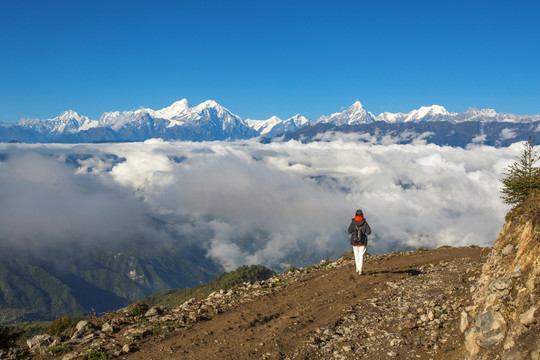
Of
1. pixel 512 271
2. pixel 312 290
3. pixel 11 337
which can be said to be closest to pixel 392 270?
pixel 312 290

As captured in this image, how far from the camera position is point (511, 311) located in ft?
32.0

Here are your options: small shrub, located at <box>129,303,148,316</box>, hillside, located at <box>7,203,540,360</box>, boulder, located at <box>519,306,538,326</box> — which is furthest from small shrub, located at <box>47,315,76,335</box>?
boulder, located at <box>519,306,538,326</box>

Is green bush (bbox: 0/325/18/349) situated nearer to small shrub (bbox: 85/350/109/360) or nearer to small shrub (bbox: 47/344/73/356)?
small shrub (bbox: 47/344/73/356)

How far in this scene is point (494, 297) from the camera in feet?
35.3

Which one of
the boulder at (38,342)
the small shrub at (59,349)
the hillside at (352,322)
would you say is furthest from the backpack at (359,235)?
the boulder at (38,342)

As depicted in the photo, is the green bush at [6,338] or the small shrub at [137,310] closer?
the green bush at [6,338]

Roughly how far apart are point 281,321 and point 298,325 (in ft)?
3.10

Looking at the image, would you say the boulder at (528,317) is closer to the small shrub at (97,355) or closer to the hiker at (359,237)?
the hiker at (359,237)

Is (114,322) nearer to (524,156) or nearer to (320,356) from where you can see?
(320,356)

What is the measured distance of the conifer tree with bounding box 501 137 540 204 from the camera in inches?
611

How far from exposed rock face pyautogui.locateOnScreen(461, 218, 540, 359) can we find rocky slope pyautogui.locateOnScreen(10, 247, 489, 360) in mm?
783

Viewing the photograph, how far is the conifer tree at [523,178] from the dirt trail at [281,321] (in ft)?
16.6

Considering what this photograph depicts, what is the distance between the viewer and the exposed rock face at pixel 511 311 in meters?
8.62

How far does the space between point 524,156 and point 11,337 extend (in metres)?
25.0
